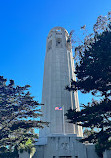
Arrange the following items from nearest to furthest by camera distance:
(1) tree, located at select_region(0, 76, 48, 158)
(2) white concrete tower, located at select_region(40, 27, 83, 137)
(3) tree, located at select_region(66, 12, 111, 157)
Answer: (3) tree, located at select_region(66, 12, 111, 157)
(1) tree, located at select_region(0, 76, 48, 158)
(2) white concrete tower, located at select_region(40, 27, 83, 137)

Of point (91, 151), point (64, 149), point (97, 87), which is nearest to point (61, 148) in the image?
point (64, 149)

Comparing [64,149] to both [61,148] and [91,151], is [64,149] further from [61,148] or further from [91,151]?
[91,151]

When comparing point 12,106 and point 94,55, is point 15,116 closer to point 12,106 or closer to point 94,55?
point 12,106

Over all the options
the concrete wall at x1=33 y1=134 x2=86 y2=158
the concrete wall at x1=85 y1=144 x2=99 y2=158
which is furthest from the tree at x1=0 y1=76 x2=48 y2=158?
the concrete wall at x1=85 y1=144 x2=99 y2=158

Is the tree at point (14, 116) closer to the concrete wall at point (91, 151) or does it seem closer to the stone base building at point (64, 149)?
the stone base building at point (64, 149)

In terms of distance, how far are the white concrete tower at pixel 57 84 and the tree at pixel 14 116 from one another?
21.2ft

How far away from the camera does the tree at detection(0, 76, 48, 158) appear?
57.8 feet

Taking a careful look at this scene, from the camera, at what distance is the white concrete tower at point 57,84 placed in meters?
25.5

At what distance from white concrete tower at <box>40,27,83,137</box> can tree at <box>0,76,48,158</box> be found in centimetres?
647

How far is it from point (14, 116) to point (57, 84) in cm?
1244

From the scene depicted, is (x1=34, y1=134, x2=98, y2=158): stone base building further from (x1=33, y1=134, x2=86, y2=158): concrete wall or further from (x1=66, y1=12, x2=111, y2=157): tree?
(x1=66, y1=12, x2=111, y2=157): tree

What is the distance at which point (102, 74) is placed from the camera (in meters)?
12.6

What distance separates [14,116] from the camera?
1847 centimetres

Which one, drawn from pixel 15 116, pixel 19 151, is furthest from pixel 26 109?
pixel 19 151
